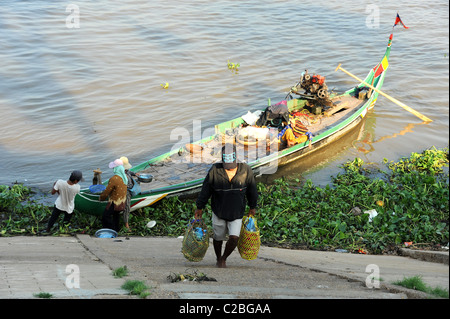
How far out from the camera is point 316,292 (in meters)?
5.54

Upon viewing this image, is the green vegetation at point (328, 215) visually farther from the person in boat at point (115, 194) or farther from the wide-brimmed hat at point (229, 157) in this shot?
the wide-brimmed hat at point (229, 157)

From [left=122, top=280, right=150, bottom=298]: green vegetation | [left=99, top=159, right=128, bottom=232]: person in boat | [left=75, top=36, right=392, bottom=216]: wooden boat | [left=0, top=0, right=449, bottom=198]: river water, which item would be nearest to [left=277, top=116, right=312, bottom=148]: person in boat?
[left=75, top=36, right=392, bottom=216]: wooden boat

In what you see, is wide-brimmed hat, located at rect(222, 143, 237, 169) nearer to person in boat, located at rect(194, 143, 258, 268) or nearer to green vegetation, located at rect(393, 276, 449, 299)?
person in boat, located at rect(194, 143, 258, 268)

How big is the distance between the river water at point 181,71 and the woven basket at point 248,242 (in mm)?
6381

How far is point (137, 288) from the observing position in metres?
5.30

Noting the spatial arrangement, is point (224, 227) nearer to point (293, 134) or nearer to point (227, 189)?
point (227, 189)

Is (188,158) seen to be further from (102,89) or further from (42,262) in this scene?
(102,89)

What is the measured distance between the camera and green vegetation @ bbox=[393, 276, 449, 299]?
5189mm

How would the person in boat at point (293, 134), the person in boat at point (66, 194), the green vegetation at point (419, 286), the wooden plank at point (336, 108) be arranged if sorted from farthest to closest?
the wooden plank at point (336, 108)
the person in boat at point (293, 134)
the person in boat at point (66, 194)
the green vegetation at point (419, 286)

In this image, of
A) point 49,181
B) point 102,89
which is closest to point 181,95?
point 102,89

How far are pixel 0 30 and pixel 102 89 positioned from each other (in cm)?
797

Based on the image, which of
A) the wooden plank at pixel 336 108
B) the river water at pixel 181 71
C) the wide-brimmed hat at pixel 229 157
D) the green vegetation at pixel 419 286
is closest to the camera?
the green vegetation at pixel 419 286

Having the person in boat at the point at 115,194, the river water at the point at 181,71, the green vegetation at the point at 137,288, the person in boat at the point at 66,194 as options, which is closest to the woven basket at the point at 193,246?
the green vegetation at the point at 137,288

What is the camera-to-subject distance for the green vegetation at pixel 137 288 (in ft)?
17.1
